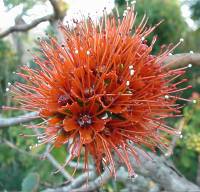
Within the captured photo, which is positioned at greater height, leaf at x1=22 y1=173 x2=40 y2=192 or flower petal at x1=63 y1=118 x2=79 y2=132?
flower petal at x1=63 y1=118 x2=79 y2=132

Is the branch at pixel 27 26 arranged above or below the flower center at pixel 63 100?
above

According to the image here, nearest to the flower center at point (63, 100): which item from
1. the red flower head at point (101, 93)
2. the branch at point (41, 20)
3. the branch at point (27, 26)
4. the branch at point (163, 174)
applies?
the red flower head at point (101, 93)

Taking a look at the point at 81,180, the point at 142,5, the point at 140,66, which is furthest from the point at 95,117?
the point at 142,5

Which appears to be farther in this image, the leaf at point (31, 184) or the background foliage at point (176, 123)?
the background foliage at point (176, 123)

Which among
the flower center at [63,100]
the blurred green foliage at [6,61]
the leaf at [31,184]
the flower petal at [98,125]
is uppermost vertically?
the blurred green foliage at [6,61]

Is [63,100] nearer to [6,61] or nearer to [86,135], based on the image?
[86,135]

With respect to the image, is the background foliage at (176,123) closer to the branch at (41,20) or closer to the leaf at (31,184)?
the leaf at (31,184)

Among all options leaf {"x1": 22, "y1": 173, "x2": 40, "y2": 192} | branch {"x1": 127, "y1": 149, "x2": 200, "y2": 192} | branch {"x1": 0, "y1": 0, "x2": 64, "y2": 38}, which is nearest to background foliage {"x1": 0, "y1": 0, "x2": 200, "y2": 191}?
leaf {"x1": 22, "y1": 173, "x2": 40, "y2": 192}

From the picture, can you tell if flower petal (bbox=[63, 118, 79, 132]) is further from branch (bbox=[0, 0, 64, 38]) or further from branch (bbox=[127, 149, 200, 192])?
branch (bbox=[0, 0, 64, 38])
